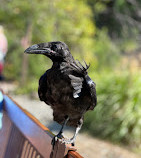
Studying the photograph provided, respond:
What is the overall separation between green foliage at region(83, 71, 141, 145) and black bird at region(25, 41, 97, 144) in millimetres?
3052

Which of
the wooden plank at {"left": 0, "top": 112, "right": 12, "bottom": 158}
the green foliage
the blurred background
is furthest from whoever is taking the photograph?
the blurred background

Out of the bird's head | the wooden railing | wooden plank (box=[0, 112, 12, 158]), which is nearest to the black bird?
the bird's head

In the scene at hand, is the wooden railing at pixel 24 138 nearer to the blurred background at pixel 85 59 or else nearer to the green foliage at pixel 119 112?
the blurred background at pixel 85 59

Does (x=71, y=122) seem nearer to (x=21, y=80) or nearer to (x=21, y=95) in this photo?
(x=21, y=95)

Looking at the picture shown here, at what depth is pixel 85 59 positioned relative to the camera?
8305mm

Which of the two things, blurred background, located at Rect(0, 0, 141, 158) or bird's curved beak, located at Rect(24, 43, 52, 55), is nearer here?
bird's curved beak, located at Rect(24, 43, 52, 55)

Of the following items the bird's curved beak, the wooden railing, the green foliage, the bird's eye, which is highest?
the green foliage

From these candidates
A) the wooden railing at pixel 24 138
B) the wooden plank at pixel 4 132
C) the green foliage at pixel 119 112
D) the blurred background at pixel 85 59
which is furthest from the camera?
the blurred background at pixel 85 59

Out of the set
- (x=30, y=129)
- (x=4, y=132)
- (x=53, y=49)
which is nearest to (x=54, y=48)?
(x=53, y=49)

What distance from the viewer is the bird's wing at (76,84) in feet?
4.99

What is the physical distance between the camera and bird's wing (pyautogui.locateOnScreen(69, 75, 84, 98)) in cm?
152

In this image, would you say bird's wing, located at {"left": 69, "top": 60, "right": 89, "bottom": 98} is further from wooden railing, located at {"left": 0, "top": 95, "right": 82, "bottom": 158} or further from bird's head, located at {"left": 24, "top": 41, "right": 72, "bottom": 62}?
wooden railing, located at {"left": 0, "top": 95, "right": 82, "bottom": 158}

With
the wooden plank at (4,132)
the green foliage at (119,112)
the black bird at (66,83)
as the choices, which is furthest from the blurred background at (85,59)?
the wooden plank at (4,132)

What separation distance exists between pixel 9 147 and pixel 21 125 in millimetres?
378
